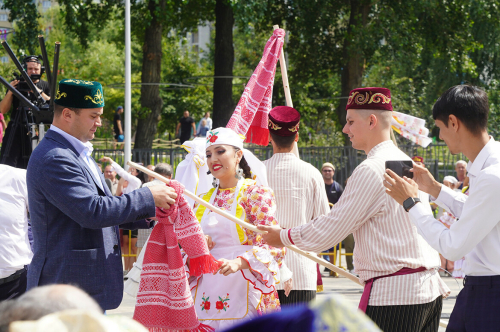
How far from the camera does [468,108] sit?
9.70 feet

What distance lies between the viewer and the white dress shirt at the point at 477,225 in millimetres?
2719

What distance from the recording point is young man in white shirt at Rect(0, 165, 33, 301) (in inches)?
168

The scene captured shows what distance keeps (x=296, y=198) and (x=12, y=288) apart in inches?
87.9

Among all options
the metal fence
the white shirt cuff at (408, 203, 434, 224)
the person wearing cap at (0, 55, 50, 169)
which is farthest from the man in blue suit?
the metal fence

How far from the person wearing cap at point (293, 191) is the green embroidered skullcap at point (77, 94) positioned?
6.23 feet

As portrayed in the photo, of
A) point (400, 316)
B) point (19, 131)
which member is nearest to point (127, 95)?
point (19, 131)

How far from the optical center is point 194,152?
495 cm

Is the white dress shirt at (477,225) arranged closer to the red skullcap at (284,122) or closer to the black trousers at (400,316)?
the black trousers at (400,316)

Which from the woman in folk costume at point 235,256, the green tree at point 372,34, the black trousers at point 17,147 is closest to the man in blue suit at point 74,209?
the woman in folk costume at point 235,256

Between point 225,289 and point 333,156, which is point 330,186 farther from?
point 225,289

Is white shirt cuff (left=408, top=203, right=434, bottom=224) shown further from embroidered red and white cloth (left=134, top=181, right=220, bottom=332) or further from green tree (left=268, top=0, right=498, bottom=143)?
green tree (left=268, top=0, right=498, bottom=143)

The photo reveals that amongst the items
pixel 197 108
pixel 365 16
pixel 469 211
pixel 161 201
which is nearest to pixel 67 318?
pixel 469 211

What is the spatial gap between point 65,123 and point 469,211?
2.22 meters

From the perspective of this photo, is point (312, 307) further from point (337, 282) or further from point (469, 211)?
point (337, 282)
